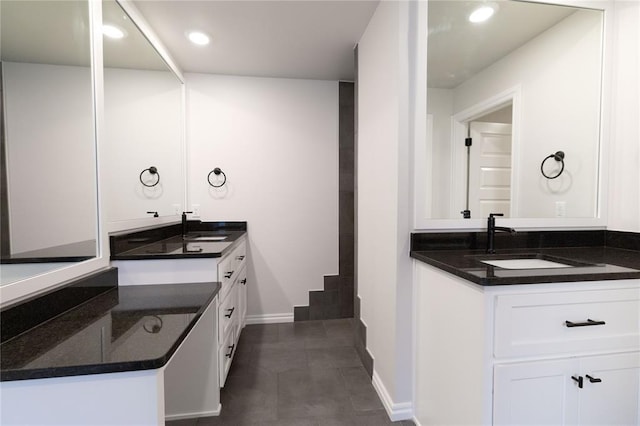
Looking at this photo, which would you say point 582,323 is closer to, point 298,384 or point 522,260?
point 522,260

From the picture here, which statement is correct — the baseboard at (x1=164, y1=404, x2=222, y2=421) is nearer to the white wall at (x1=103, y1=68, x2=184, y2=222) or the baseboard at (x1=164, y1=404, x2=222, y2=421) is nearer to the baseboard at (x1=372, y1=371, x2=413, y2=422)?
the baseboard at (x1=372, y1=371, x2=413, y2=422)

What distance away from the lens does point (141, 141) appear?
202cm

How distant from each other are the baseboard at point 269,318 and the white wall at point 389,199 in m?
1.12

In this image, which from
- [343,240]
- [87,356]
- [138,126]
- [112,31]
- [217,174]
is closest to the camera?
[87,356]

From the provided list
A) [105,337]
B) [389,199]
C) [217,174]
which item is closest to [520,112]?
[389,199]

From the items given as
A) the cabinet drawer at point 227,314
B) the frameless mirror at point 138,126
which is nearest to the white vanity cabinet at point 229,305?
the cabinet drawer at point 227,314

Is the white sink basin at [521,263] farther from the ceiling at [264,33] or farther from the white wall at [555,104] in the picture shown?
the ceiling at [264,33]

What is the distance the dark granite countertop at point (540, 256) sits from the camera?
1064mm

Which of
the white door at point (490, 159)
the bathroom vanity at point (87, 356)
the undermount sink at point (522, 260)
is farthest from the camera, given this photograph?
the white door at point (490, 159)

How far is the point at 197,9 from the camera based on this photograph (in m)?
1.86

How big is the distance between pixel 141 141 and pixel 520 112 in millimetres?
2604

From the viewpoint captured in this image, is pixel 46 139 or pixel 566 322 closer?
pixel 566 322

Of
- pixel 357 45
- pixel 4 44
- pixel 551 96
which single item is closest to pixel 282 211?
pixel 357 45

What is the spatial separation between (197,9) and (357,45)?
1.19m
